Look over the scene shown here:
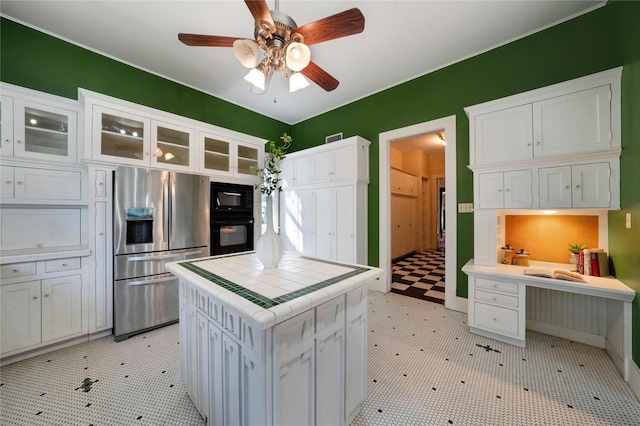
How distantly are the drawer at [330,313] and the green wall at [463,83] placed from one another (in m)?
2.13

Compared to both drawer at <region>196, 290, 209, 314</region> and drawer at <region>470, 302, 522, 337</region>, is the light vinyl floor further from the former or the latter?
drawer at <region>196, 290, 209, 314</region>

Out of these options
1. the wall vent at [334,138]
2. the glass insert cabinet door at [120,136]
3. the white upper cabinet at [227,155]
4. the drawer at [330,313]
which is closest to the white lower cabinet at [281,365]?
the drawer at [330,313]

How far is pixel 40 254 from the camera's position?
1992 millimetres

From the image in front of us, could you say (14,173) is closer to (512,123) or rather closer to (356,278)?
(356,278)

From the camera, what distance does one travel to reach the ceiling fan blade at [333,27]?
1.33m

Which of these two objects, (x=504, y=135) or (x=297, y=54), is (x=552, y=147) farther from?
(x=297, y=54)

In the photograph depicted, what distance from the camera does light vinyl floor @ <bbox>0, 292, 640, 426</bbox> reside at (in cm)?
141

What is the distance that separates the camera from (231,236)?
10.4 ft

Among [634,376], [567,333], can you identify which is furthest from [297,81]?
[567,333]

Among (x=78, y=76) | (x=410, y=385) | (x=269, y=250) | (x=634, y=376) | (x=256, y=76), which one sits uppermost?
(x=78, y=76)

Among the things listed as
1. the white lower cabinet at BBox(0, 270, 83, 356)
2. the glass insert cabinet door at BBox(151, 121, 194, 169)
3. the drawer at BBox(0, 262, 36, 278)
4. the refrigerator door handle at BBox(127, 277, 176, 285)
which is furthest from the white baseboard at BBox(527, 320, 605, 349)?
the drawer at BBox(0, 262, 36, 278)

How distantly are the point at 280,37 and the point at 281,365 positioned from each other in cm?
191

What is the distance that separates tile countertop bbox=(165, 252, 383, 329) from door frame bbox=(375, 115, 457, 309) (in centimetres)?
204

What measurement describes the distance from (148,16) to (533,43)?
155 inches
